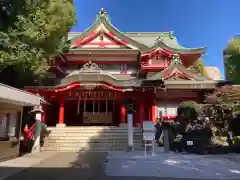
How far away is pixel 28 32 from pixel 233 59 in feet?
73.1

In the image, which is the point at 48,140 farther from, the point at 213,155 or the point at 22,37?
the point at 213,155

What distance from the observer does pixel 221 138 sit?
13859 millimetres

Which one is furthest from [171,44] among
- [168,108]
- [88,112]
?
[88,112]

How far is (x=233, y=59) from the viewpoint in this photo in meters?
26.9

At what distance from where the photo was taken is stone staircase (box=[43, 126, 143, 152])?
1350cm

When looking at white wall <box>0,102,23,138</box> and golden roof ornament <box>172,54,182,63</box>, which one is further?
golden roof ornament <box>172,54,182,63</box>

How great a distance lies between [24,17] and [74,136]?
731 cm

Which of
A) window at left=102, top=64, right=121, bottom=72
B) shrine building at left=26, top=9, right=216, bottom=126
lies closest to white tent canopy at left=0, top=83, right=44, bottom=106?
shrine building at left=26, top=9, right=216, bottom=126

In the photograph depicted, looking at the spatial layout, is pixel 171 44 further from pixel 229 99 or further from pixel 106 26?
pixel 229 99

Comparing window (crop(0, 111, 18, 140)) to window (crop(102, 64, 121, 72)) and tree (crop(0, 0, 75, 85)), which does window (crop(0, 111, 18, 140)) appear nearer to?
tree (crop(0, 0, 75, 85))

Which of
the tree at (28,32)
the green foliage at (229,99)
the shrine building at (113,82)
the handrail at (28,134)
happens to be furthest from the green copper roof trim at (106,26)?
the handrail at (28,134)

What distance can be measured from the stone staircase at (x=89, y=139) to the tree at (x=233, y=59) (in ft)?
54.0

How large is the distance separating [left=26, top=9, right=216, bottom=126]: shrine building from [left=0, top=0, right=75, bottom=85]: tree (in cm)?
312

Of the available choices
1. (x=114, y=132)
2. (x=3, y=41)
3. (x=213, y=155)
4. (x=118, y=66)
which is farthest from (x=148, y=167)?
(x=118, y=66)
